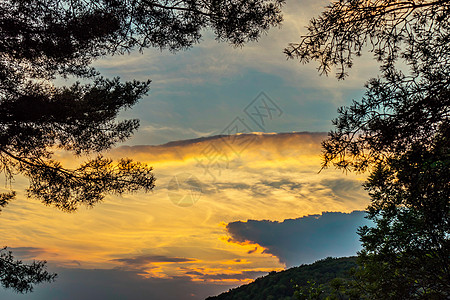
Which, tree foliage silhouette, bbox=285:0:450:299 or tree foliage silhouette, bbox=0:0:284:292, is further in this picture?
tree foliage silhouette, bbox=0:0:284:292

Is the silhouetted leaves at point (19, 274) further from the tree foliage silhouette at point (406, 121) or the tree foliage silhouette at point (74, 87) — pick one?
the tree foliage silhouette at point (406, 121)

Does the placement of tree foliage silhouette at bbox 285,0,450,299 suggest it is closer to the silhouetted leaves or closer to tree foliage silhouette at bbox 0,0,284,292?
tree foliage silhouette at bbox 0,0,284,292

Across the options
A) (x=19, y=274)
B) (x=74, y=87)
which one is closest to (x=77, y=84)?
(x=74, y=87)

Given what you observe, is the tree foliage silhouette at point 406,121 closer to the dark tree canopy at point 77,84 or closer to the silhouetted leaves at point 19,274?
the dark tree canopy at point 77,84

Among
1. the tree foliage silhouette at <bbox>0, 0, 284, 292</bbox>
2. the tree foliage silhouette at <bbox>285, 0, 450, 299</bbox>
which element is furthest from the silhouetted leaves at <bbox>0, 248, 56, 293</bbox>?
the tree foliage silhouette at <bbox>285, 0, 450, 299</bbox>

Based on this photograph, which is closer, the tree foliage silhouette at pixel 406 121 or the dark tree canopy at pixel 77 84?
the tree foliage silhouette at pixel 406 121

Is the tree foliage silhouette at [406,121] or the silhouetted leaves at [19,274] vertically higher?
the tree foliage silhouette at [406,121]

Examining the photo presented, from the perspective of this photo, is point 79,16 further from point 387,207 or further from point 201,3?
point 387,207

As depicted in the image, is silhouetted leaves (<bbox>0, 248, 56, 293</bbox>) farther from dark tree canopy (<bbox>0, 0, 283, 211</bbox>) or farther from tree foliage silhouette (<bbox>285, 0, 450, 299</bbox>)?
tree foliage silhouette (<bbox>285, 0, 450, 299</bbox>)

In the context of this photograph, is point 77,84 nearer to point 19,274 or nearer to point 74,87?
point 74,87

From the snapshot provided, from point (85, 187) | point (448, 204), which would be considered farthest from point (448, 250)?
point (85, 187)

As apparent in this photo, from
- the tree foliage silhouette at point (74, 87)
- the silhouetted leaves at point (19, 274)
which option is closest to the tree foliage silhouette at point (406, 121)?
the tree foliage silhouette at point (74, 87)

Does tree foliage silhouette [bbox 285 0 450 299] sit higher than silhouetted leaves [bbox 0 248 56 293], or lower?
higher

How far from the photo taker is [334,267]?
1421 inches
